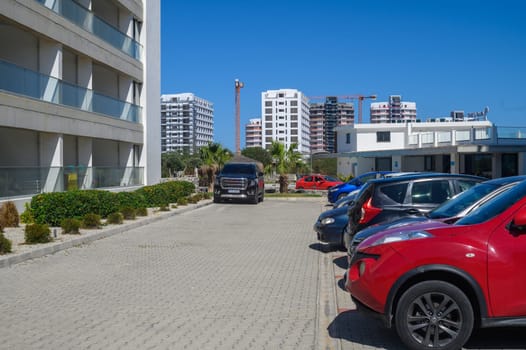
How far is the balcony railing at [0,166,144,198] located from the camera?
61.0 ft

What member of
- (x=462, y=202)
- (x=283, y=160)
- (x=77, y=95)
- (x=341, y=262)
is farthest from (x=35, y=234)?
(x=283, y=160)

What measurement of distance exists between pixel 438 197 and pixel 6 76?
1531cm

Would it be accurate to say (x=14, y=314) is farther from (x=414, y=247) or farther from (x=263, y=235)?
(x=263, y=235)

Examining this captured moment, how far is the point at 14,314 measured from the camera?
6.98 m

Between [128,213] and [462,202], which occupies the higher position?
[462,202]

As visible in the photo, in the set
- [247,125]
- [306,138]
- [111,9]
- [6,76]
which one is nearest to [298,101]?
[306,138]

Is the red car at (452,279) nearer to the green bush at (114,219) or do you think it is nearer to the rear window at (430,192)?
the rear window at (430,192)

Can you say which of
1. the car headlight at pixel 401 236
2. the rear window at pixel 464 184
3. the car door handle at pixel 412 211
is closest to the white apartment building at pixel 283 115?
the rear window at pixel 464 184

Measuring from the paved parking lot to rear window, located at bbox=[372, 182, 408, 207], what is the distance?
147 centimetres

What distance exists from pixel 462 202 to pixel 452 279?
2.15 meters

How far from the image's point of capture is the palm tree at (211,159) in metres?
40.9

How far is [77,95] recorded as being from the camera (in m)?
24.5

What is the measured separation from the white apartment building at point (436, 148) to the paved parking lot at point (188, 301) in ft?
94.9

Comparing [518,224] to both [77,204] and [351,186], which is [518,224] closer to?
[77,204]
